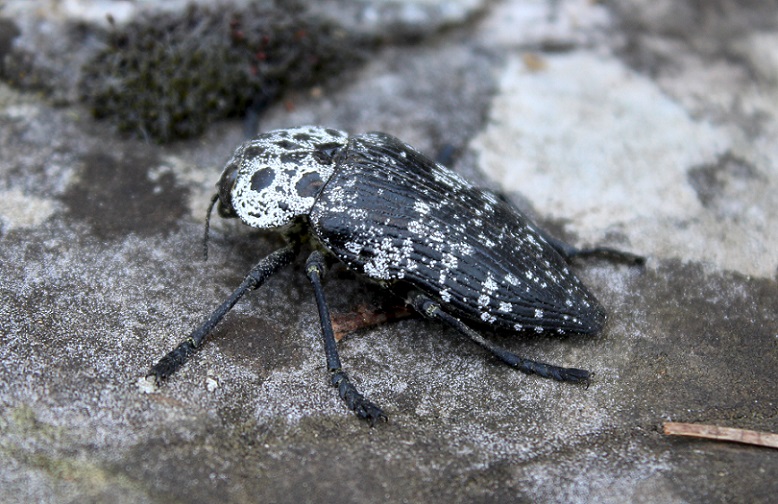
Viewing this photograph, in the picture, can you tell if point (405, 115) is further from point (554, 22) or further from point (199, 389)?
point (199, 389)

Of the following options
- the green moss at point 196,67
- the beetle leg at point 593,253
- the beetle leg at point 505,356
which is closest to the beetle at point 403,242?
the beetle leg at point 505,356

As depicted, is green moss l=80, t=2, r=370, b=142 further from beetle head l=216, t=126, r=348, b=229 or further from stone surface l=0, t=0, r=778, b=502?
beetle head l=216, t=126, r=348, b=229

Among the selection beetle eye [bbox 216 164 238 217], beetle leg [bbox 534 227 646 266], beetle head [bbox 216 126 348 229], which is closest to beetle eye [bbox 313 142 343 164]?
beetle head [bbox 216 126 348 229]

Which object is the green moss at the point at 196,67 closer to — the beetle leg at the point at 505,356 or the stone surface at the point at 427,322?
the stone surface at the point at 427,322

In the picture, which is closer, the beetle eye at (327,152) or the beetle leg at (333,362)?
the beetle leg at (333,362)

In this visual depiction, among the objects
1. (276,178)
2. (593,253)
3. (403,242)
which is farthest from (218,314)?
(593,253)

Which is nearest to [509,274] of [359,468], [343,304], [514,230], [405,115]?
[514,230]

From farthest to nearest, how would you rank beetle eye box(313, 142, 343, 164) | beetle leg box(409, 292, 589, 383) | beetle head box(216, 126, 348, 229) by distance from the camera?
beetle eye box(313, 142, 343, 164)
beetle head box(216, 126, 348, 229)
beetle leg box(409, 292, 589, 383)
